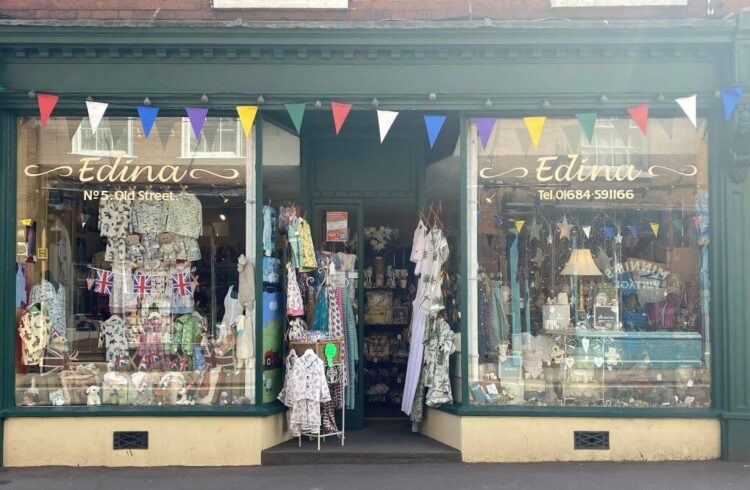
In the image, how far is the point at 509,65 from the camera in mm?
7641

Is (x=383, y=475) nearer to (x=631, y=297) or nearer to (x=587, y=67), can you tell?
(x=631, y=297)

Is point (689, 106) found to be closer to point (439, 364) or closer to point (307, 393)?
point (439, 364)

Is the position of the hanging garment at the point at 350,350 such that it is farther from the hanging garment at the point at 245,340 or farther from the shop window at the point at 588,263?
the shop window at the point at 588,263

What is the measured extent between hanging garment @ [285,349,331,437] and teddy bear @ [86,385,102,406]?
6.75 feet

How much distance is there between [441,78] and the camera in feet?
25.2

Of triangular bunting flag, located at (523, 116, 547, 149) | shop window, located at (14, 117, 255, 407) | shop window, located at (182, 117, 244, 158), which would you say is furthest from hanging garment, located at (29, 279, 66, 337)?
triangular bunting flag, located at (523, 116, 547, 149)

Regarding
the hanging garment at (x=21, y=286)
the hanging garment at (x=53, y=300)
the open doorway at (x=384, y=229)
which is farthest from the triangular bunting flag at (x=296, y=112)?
the hanging garment at (x=21, y=286)

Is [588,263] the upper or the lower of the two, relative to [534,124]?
lower

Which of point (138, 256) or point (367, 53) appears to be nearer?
point (367, 53)

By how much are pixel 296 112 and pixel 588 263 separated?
363 centimetres

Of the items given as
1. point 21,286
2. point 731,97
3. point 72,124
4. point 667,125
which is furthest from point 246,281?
point 731,97

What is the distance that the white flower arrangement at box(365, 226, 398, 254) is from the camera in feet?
30.2

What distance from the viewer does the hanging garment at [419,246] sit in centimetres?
839

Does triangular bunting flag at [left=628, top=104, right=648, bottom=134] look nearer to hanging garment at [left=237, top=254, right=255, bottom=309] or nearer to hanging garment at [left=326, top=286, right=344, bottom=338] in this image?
hanging garment at [left=326, top=286, right=344, bottom=338]
